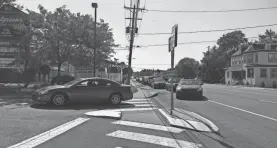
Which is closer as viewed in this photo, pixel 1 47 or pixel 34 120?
pixel 34 120

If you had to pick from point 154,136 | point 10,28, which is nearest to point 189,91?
point 154,136

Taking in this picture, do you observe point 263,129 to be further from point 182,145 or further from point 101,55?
point 101,55

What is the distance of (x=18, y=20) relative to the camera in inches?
727

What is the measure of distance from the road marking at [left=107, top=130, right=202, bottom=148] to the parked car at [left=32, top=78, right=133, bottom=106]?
5068mm

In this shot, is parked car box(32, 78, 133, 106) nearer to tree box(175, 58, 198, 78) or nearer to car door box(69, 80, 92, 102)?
car door box(69, 80, 92, 102)

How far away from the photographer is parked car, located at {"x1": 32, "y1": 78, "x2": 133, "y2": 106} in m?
10.0

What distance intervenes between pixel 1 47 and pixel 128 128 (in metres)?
17.7

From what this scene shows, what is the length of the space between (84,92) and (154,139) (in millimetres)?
6064

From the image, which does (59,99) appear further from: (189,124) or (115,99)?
(189,124)

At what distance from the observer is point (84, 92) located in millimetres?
10523

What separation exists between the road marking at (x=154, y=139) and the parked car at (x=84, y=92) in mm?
5068

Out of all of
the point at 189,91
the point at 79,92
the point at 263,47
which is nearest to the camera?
the point at 79,92

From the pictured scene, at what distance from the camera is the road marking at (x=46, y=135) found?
478 centimetres

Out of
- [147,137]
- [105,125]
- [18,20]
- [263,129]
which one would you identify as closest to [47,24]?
[18,20]
